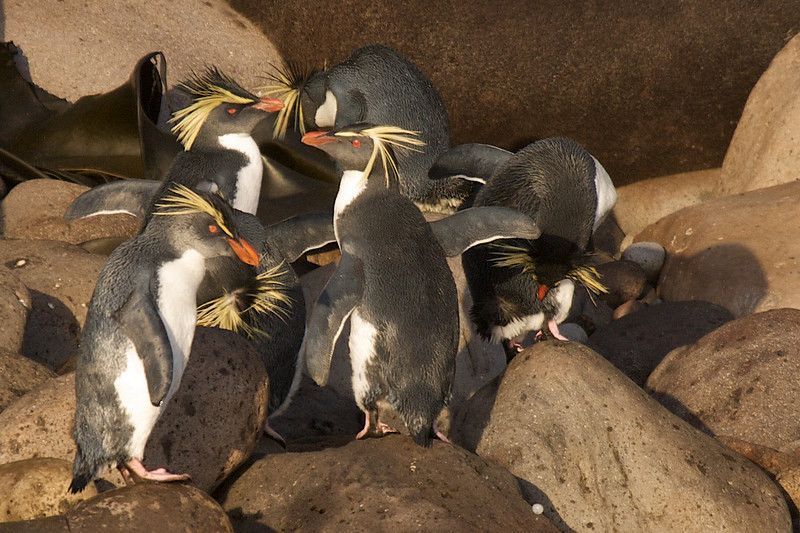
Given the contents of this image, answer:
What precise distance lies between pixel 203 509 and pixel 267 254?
1.30 meters

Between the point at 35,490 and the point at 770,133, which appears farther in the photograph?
the point at 770,133

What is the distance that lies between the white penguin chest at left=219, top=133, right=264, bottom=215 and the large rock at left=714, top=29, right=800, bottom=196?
332 centimetres

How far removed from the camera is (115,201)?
4074 millimetres

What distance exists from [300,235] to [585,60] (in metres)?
3.24

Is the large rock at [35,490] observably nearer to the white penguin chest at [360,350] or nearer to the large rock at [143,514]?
the large rock at [143,514]

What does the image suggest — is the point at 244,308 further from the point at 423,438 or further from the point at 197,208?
the point at 423,438

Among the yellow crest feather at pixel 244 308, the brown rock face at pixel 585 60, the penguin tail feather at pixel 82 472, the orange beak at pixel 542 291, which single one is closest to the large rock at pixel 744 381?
the orange beak at pixel 542 291

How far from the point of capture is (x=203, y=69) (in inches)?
247

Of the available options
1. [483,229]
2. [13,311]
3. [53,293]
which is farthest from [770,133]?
[13,311]

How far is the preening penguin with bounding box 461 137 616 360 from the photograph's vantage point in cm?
362

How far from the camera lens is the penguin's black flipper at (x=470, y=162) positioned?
4.48 metres

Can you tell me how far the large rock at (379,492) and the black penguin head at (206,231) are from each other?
66 cm

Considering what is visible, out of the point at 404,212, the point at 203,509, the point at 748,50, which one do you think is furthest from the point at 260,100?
the point at 748,50

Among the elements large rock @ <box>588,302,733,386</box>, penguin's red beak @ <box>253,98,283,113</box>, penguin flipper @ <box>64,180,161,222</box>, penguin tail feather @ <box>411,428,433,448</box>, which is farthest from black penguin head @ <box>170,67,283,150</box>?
large rock @ <box>588,302,733,386</box>
